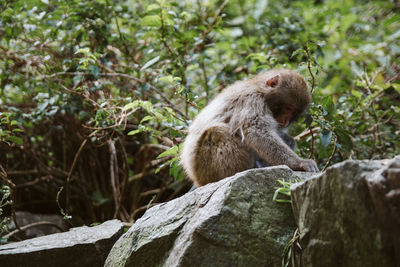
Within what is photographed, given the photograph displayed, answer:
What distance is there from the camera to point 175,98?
5914 mm

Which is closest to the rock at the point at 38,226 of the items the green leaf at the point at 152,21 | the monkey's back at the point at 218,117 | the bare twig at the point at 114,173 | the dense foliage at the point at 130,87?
the dense foliage at the point at 130,87

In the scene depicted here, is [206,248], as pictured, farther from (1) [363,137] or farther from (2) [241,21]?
(2) [241,21]

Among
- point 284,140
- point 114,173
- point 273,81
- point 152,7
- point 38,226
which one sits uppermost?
point 152,7

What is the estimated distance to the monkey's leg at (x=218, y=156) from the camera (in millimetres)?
3486

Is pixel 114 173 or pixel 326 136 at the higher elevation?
pixel 326 136

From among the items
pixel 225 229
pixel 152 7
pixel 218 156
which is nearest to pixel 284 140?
pixel 218 156

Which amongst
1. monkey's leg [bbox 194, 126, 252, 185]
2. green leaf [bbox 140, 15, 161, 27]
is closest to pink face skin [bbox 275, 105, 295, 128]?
monkey's leg [bbox 194, 126, 252, 185]

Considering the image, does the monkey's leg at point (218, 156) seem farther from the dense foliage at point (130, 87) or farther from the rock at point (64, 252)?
the rock at point (64, 252)

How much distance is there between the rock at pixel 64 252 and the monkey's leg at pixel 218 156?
0.96m

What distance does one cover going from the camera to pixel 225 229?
2.38 meters

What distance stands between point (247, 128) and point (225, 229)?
1435 mm

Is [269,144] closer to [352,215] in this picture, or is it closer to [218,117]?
[218,117]

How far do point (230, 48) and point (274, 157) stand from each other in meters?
2.86

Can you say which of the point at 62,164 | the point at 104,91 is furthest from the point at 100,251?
the point at 62,164
